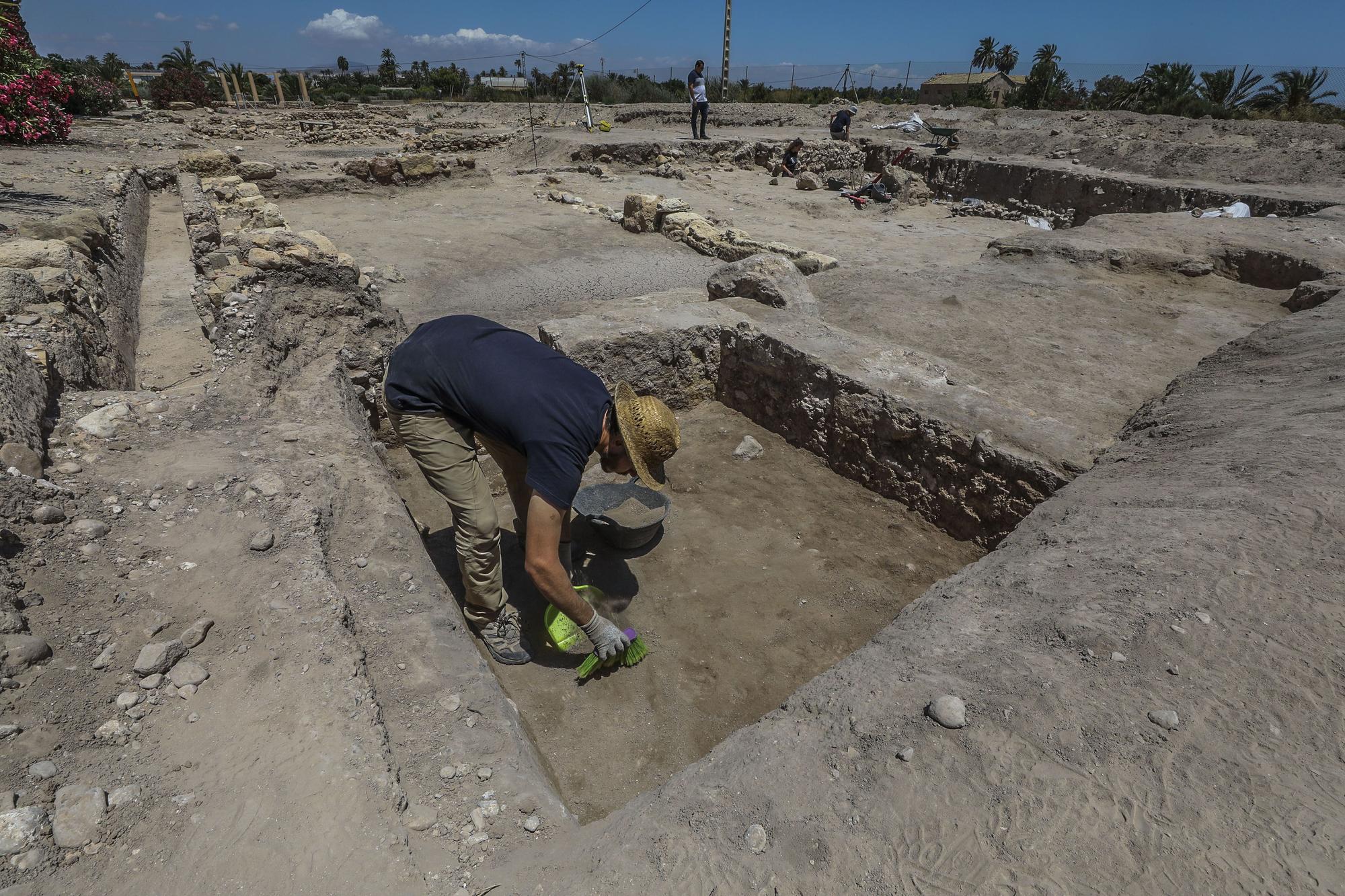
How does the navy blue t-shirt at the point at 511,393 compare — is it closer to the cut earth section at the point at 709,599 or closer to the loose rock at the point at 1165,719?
the cut earth section at the point at 709,599

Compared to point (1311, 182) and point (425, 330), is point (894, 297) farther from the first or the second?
point (1311, 182)

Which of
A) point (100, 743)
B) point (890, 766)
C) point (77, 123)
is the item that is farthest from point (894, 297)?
point (77, 123)

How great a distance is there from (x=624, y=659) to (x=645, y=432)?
3.81ft

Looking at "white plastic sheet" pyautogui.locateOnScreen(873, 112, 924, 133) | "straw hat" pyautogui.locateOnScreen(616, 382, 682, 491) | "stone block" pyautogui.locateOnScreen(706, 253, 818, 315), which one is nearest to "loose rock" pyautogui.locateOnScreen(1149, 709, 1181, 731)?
"straw hat" pyautogui.locateOnScreen(616, 382, 682, 491)

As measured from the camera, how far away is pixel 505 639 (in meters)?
2.86

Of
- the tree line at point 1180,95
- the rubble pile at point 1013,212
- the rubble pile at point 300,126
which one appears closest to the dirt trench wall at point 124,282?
the rubble pile at point 300,126

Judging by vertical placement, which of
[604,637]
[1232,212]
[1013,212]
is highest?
[1232,212]

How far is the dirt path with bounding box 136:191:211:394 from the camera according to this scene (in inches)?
191

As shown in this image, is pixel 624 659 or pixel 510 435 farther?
pixel 624 659

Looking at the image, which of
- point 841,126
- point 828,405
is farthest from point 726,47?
point 828,405

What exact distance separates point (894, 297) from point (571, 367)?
452cm

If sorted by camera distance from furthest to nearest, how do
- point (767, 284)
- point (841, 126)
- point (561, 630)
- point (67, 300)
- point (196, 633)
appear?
point (841, 126) < point (767, 284) < point (67, 300) < point (561, 630) < point (196, 633)

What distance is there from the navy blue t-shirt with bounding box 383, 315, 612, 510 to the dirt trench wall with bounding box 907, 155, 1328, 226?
1134 cm

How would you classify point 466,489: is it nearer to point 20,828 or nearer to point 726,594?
point 726,594
